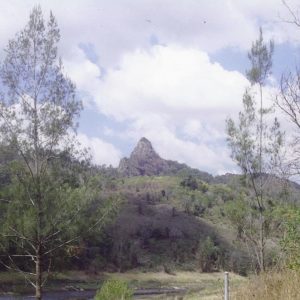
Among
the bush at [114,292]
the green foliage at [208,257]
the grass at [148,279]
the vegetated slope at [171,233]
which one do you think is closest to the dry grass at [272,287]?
the bush at [114,292]

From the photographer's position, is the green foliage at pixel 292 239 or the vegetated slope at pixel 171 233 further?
the vegetated slope at pixel 171 233

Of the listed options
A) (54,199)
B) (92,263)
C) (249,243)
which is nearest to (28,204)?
(54,199)

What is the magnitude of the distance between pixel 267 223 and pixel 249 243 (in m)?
1.07

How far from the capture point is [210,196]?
519ft

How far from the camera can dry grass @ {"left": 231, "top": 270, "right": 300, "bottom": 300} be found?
23.9 feet

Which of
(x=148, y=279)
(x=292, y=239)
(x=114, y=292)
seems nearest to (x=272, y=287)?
(x=292, y=239)

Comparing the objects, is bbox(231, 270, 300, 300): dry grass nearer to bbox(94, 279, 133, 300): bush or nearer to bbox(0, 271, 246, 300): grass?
bbox(94, 279, 133, 300): bush

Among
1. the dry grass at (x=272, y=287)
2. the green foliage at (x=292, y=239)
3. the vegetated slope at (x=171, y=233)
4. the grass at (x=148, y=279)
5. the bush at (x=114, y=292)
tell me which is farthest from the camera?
the vegetated slope at (x=171, y=233)

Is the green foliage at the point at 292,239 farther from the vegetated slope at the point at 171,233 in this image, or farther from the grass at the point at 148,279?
the vegetated slope at the point at 171,233

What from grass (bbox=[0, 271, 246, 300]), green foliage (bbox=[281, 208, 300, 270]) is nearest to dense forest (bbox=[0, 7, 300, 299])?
→ green foliage (bbox=[281, 208, 300, 270])

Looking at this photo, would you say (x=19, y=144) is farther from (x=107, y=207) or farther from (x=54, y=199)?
(x=107, y=207)

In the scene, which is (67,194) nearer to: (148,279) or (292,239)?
(292,239)

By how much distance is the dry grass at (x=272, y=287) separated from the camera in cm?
727

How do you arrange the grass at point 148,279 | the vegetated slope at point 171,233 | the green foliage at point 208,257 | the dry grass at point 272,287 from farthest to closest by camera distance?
the vegetated slope at point 171,233, the green foliage at point 208,257, the grass at point 148,279, the dry grass at point 272,287
